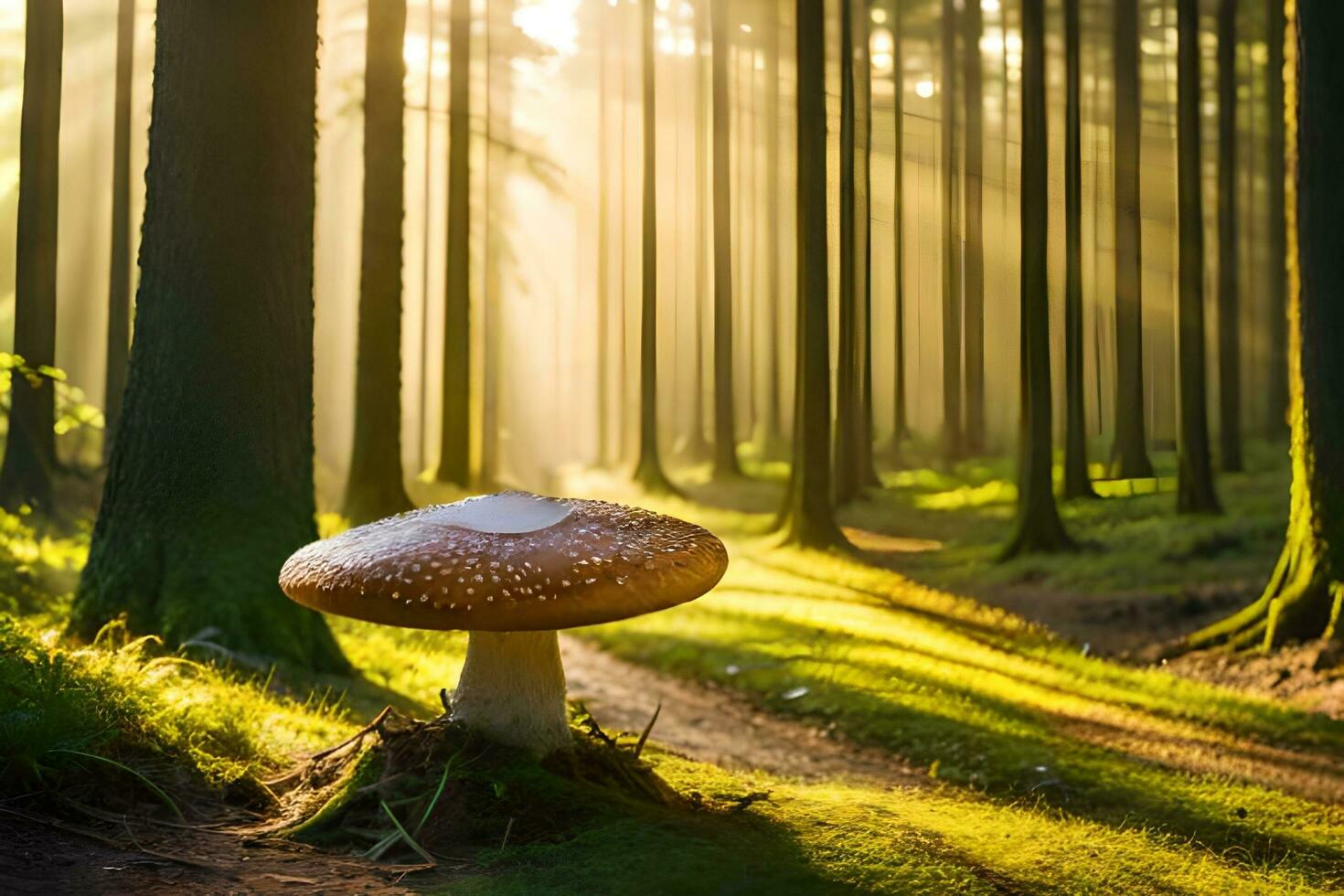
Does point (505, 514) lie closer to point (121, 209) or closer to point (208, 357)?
point (208, 357)

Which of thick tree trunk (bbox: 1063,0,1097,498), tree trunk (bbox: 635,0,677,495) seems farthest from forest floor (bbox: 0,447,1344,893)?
tree trunk (bbox: 635,0,677,495)

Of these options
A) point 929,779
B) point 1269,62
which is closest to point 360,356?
point 929,779

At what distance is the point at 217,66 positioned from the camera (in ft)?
20.1

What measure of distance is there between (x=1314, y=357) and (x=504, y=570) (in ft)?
29.2

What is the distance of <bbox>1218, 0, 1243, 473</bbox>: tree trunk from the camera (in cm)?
1839

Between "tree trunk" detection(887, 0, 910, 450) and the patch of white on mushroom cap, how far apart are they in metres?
13.5

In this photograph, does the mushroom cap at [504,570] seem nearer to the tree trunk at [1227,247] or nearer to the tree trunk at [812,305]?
the tree trunk at [812,305]

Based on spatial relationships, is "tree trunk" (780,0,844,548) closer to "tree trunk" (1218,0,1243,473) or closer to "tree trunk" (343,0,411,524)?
"tree trunk" (343,0,411,524)

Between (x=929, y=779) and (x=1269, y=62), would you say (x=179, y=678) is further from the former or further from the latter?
(x=1269, y=62)

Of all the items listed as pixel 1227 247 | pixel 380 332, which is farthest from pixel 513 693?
pixel 1227 247

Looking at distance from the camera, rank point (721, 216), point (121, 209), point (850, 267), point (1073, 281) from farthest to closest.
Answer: point (721, 216) < point (121, 209) < point (850, 267) < point (1073, 281)

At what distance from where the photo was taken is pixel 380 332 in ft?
42.5

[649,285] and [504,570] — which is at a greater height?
[649,285]

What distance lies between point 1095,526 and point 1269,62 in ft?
35.6
